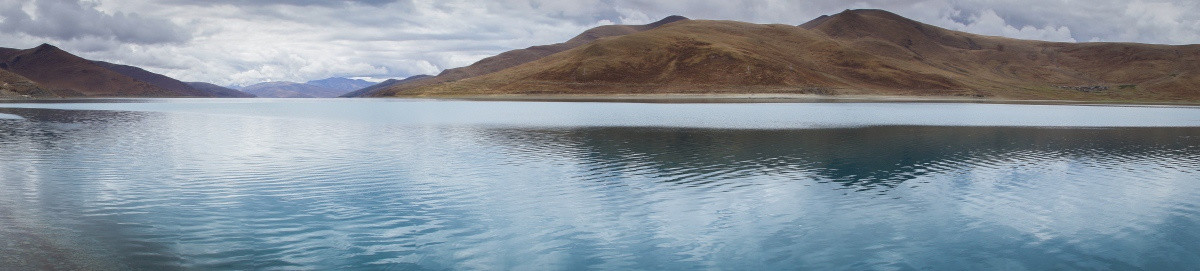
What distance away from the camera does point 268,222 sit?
20062mm

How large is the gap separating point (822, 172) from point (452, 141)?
24.5 metres

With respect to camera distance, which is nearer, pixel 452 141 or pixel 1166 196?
pixel 1166 196

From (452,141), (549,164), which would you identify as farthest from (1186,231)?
(452,141)

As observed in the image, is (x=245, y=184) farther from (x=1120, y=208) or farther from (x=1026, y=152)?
(x=1026, y=152)

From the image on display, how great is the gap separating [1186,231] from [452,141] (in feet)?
123

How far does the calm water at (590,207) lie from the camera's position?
16.8 metres

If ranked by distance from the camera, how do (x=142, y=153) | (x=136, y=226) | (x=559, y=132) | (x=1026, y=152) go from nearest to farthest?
(x=136, y=226) → (x=142, y=153) → (x=1026, y=152) → (x=559, y=132)

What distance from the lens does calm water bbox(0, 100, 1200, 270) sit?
55.2 feet

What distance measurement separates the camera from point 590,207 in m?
23.2

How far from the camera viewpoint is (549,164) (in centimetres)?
3453

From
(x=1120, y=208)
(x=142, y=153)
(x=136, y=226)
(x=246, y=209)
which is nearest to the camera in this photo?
(x=136, y=226)

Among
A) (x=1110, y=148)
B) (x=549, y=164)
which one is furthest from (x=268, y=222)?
(x=1110, y=148)

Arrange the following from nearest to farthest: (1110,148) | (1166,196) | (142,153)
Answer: (1166,196) → (142,153) → (1110,148)

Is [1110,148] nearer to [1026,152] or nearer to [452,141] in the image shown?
[1026,152]
